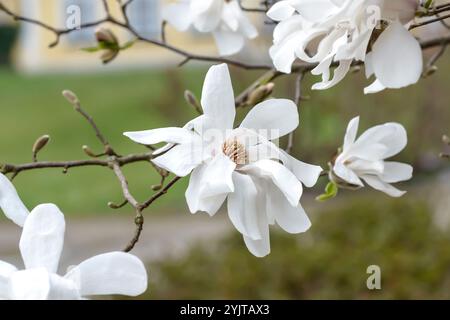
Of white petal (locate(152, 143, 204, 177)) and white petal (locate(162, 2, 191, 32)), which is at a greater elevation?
white petal (locate(152, 143, 204, 177))

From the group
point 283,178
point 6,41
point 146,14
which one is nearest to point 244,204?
point 283,178

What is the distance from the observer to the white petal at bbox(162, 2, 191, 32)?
113cm

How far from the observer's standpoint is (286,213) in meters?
0.68

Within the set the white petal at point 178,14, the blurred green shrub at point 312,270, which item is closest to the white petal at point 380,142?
the white petal at point 178,14

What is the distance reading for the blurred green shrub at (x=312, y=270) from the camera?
7.87 feet

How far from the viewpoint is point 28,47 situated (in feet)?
45.6

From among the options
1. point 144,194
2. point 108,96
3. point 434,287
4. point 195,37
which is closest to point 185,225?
point 144,194

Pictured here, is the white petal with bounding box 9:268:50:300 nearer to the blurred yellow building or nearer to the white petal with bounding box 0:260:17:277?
the white petal with bounding box 0:260:17:277

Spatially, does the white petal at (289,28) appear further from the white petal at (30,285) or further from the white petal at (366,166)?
the white petal at (30,285)

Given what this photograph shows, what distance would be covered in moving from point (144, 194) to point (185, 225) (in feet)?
3.22

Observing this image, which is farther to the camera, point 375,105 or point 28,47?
point 28,47

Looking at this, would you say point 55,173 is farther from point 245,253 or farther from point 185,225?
point 245,253

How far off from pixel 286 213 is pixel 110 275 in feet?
0.53

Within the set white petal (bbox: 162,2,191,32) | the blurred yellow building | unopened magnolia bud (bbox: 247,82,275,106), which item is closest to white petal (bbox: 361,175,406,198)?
unopened magnolia bud (bbox: 247,82,275,106)
